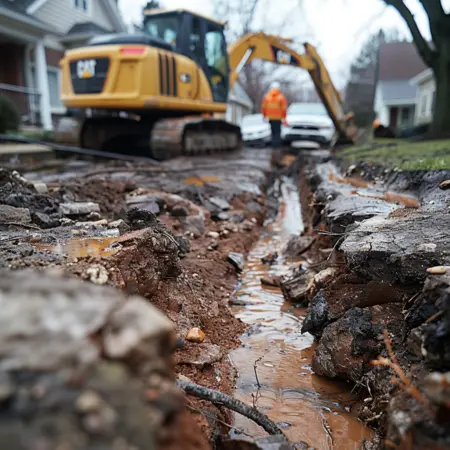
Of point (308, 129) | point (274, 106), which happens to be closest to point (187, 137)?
point (274, 106)

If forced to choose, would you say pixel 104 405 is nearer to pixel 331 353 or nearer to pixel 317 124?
pixel 331 353

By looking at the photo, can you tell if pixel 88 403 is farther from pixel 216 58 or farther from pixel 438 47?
pixel 438 47

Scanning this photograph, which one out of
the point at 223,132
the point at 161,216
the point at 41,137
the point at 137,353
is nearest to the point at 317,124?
the point at 223,132

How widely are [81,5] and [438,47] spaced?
1531 centimetres

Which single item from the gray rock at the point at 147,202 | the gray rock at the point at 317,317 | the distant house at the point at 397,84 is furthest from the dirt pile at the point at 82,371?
the distant house at the point at 397,84

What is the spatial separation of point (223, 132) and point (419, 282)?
1024 cm

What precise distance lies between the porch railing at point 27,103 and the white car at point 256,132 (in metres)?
7.64

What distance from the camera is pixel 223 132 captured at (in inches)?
492

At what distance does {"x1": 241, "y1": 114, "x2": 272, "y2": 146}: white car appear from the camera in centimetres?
1572

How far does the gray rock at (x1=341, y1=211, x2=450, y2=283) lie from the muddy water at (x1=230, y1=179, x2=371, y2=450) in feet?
2.61

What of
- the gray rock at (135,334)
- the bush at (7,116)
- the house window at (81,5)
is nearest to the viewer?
the gray rock at (135,334)

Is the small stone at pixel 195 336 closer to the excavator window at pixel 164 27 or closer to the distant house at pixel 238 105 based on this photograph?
the excavator window at pixel 164 27

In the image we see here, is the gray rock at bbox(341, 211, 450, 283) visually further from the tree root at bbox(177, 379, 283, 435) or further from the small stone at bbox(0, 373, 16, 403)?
the small stone at bbox(0, 373, 16, 403)

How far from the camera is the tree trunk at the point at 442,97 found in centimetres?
1295
